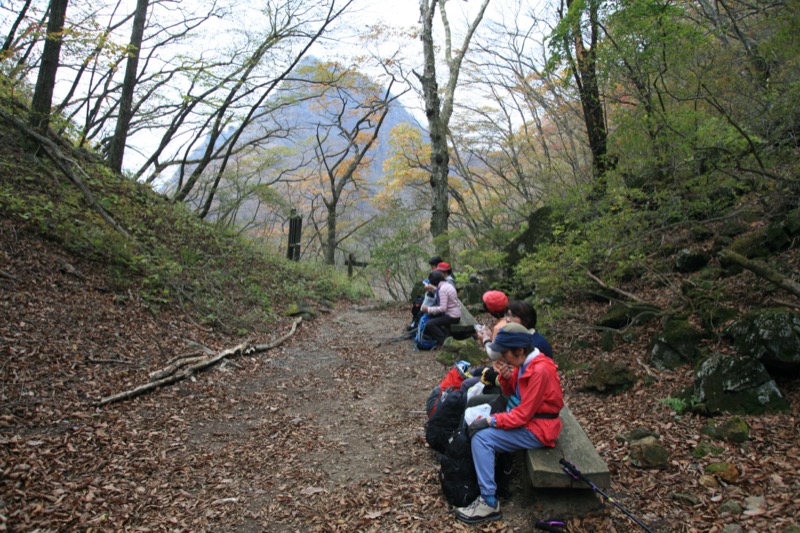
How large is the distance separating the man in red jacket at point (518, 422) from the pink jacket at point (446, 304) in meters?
4.37

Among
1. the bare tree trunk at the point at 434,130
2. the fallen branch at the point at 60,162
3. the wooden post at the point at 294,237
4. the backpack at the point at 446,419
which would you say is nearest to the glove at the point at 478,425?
the backpack at the point at 446,419

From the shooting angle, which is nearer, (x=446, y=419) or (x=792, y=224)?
(x=446, y=419)

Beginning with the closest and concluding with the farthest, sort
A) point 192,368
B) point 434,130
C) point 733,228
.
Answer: point 192,368, point 733,228, point 434,130

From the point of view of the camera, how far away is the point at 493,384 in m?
3.77

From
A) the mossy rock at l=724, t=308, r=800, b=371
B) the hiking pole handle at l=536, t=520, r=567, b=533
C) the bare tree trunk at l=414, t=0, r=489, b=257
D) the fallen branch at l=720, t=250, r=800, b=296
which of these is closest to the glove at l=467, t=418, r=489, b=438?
the hiking pole handle at l=536, t=520, r=567, b=533

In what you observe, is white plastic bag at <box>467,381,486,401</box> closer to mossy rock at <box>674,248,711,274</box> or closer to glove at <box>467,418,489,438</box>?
glove at <box>467,418,489,438</box>

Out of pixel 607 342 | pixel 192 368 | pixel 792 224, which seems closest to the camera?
pixel 792 224

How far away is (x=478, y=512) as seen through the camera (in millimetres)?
2994

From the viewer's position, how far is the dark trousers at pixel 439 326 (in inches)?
299

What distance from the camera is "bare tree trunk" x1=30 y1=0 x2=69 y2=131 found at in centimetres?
734

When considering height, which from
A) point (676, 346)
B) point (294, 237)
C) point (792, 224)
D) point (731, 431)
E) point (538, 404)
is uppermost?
point (294, 237)

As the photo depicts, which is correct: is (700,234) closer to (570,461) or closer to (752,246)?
(752,246)

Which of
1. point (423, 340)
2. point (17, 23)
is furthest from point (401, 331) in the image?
point (17, 23)

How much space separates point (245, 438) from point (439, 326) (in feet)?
12.8
